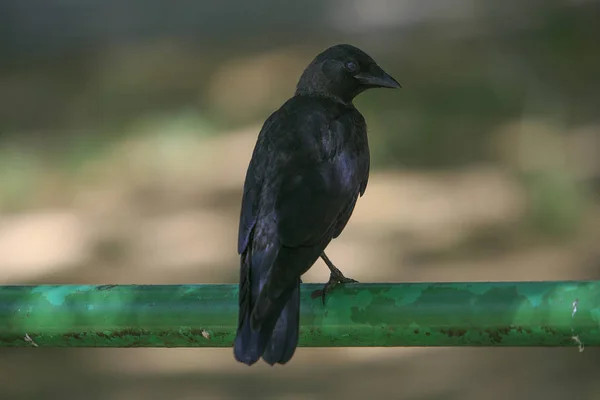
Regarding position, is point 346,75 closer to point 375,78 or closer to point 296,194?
point 375,78

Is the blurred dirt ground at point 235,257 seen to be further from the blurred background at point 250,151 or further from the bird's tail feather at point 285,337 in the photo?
the bird's tail feather at point 285,337

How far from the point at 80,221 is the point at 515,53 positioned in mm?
2788

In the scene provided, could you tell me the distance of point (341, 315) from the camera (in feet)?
7.98

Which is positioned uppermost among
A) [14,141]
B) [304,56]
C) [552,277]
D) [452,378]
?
[304,56]

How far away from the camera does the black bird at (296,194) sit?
2623mm

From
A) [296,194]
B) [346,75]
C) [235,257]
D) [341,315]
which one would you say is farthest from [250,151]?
[341,315]

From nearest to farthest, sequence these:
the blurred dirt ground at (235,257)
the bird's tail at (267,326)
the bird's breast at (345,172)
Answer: the bird's tail at (267,326)
the bird's breast at (345,172)
the blurred dirt ground at (235,257)

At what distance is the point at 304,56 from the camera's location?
710 centimetres

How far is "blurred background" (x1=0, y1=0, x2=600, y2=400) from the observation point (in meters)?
5.93

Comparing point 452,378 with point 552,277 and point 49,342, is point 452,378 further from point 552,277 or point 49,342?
point 49,342

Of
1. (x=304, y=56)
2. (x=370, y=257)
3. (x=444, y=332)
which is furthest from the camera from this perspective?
(x=304, y=56)

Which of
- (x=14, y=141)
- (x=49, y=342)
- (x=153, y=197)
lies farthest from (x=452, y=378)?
(x=49, y=342)

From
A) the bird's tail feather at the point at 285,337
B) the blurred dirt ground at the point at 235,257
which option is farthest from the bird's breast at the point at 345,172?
the blurred dirt ground at the point at 235,257

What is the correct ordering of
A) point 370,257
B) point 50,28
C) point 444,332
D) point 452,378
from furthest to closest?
point 50,28 < point 370,257 < point 452,378 < point 444,332
